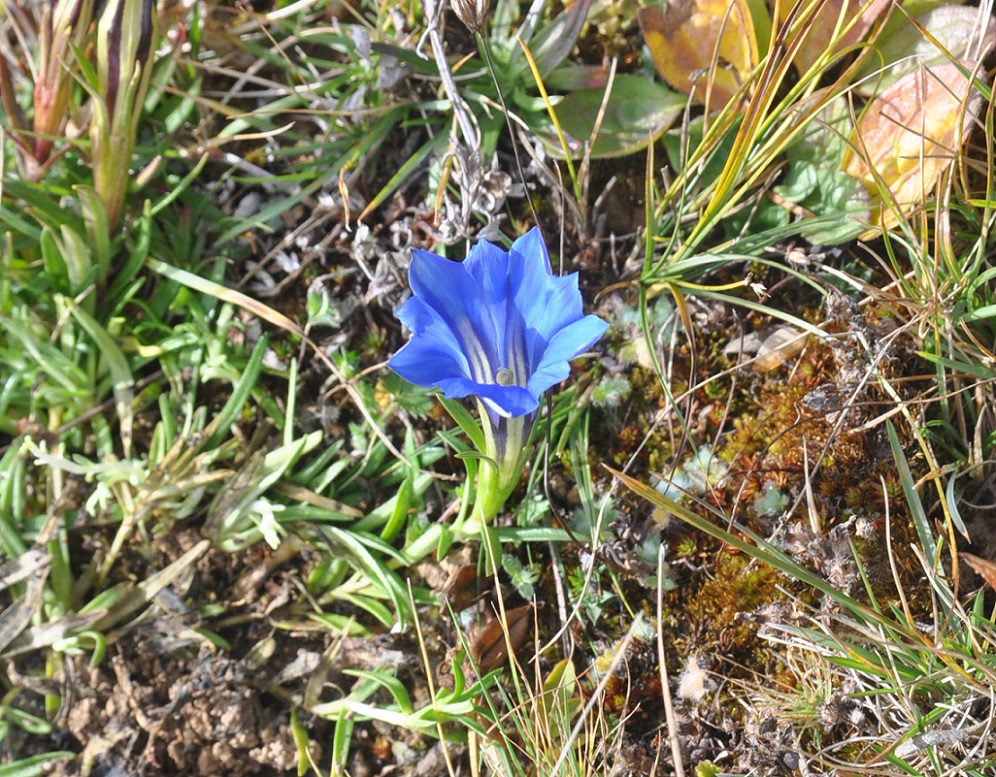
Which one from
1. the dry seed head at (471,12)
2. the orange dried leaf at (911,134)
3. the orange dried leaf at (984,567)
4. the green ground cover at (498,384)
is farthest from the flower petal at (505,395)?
the orange dried leaf at (911,134)

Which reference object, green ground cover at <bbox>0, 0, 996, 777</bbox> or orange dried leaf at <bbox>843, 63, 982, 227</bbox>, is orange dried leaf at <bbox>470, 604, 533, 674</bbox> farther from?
orange dried leaf at <bbox>843, 63, 982, 227</bbox>

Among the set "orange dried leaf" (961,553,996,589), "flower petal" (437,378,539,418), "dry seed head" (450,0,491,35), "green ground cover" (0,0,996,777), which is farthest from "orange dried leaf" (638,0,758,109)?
"orange dried leaf" (961,553,996,589)

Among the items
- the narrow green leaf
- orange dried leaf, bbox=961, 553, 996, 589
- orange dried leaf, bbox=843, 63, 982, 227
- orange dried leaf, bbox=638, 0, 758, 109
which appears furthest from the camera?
orange dried leaf, bbox=638, 0, 758, 109

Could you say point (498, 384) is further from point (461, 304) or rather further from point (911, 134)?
point (911, 134)

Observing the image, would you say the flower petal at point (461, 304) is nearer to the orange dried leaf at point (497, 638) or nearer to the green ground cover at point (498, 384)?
the green ground cover at point (498, 384)

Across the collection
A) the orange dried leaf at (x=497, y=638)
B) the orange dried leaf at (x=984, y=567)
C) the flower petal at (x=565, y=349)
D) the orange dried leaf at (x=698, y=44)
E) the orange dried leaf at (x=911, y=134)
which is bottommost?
the orange dried leaf at (x=497, y=638)

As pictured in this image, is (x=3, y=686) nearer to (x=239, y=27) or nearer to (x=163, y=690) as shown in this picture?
(x=163, y=690)

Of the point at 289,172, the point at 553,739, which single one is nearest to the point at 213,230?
the point at 289,172
